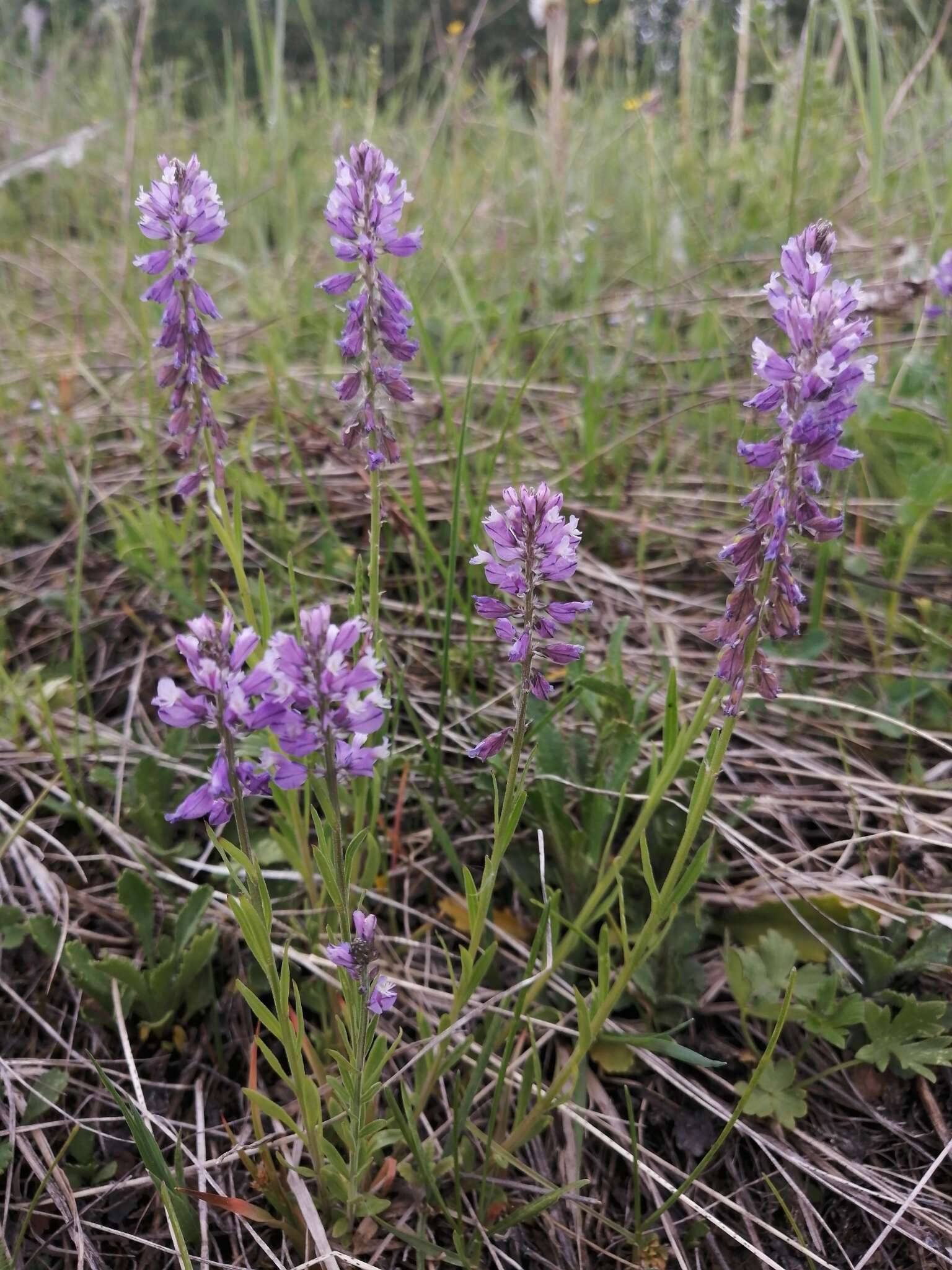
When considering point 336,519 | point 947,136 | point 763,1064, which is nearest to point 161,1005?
point 763,1064

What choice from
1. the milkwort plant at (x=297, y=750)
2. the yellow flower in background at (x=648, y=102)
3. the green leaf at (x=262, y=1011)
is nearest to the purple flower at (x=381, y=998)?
the milkwort plant at (x=297, y=750)

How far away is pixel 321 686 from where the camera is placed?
1062 mm

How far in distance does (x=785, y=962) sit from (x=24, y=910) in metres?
1.53

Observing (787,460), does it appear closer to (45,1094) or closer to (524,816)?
(524,816)

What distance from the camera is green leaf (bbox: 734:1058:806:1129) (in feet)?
5.36

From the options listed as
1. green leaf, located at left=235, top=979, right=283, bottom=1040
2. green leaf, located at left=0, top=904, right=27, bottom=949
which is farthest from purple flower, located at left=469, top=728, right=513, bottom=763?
green leaf, located at left=0, top=904, right=27, bottom=949

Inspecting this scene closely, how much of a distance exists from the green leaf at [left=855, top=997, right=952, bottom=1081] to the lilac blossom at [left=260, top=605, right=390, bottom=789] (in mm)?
1161

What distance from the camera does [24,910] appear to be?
6.27ft

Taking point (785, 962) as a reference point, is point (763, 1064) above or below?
above

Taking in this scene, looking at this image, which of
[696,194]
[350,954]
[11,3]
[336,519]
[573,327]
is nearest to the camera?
[350,954]

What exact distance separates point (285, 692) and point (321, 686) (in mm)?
50

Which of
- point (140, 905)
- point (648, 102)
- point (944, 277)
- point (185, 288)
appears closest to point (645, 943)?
point (140, 905)

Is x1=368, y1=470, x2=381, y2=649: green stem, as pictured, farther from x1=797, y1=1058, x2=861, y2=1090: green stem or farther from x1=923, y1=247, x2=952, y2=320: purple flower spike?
x1=923, y1=247, x2=952, y2=320: purple flower spike

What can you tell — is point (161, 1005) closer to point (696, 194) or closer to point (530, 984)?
point (530, 984)
